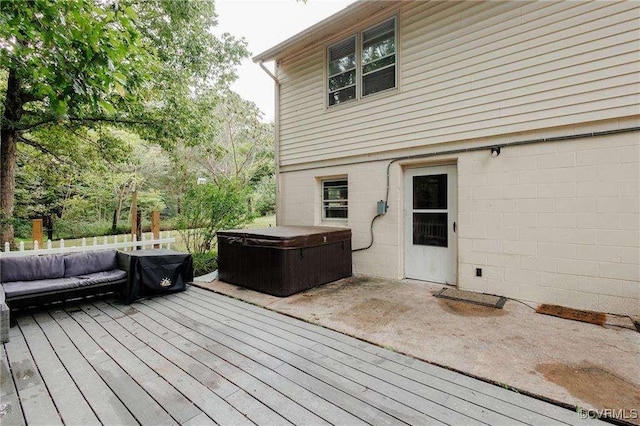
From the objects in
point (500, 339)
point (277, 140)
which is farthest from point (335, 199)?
point (500, 339)

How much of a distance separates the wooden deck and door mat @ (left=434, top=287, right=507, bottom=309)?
1905 millimetres

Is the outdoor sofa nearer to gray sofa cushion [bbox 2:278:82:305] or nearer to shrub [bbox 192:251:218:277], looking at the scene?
gray sofa cushion [bbox 2:278:82:305]

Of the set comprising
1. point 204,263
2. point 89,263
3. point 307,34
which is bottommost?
point 204,263

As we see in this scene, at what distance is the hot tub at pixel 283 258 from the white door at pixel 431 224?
1155 millimetres

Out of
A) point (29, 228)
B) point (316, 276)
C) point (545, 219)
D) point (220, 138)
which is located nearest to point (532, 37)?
point (545, 219)

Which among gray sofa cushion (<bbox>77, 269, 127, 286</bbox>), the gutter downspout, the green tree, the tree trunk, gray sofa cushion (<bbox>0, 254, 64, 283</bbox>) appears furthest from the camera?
the gutter downspout

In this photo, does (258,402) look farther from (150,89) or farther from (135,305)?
(150,89)

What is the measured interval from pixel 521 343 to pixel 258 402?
2.45 m

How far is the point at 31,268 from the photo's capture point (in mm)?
3688

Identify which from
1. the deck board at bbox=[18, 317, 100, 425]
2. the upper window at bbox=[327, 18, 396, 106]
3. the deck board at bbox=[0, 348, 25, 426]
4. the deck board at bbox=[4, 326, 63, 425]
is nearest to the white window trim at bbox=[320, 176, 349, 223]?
the upper window at bbox=[327, 18, 396, 106]

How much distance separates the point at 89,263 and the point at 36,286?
2.43 feet

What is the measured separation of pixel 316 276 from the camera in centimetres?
465

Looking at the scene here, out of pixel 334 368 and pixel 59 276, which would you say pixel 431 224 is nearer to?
pixel 334 368

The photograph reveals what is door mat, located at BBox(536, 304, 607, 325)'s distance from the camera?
3205 millimetres
